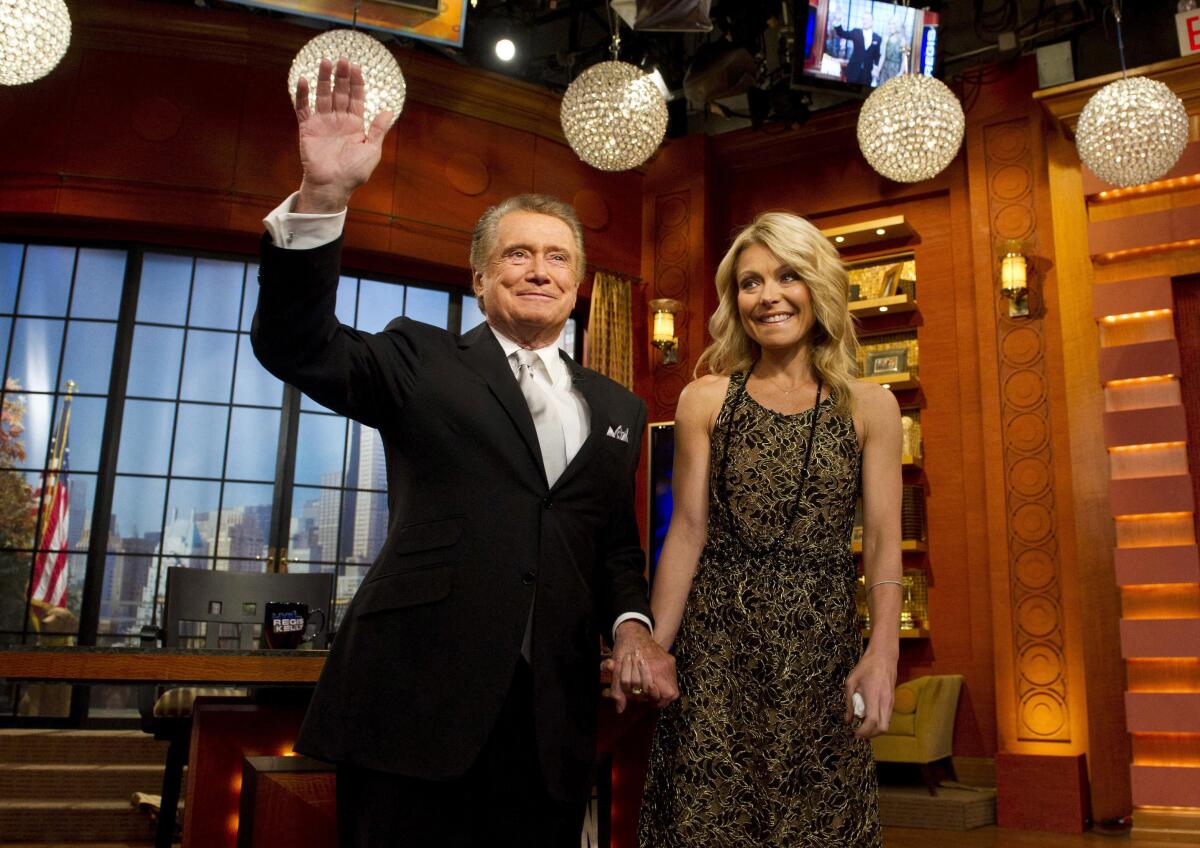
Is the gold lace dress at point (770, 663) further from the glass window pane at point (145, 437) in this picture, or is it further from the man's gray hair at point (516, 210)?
the glass window pane at point (145, 437)

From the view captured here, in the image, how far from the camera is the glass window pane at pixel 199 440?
6.06 m

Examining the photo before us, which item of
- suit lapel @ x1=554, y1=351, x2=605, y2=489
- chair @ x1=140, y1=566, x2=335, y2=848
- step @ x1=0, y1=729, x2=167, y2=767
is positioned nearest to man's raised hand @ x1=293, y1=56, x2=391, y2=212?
suit lapel @ x1=554, y1=351, x2=605, y2=489

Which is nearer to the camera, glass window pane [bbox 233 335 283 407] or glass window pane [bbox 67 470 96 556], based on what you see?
glass window pane [bbox 67 470 96 556]

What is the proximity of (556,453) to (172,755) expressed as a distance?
234cm

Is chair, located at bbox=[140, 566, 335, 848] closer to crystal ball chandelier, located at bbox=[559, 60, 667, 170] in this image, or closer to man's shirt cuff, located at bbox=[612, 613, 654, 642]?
man's shirt cuff, located at bbox=[612, 613, 654, 642]

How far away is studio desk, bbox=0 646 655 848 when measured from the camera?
1.76 meters

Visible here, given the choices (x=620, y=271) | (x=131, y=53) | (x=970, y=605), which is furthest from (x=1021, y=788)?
(x=131, y=53)

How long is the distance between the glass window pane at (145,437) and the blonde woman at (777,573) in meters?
5.06

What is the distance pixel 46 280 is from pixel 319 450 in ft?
6.15

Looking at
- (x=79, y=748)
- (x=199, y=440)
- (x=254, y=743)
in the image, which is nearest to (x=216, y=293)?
(x=199, y=440)

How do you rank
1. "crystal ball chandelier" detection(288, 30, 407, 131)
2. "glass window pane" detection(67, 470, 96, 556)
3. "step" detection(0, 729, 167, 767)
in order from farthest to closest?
"glass window pane" detection(67, 470, 96, 556), "step" detection(0, 729, 167, 767), "crystal ball chandelier" detection(288, 30, 407, 131)

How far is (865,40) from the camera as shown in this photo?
5.18 meters

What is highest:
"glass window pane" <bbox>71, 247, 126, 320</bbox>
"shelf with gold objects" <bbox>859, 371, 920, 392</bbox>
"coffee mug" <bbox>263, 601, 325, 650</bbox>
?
"glass window pane" <bbox>71, 247, 126, 320</bbox>

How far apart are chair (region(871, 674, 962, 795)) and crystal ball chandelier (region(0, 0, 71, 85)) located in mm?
4945
